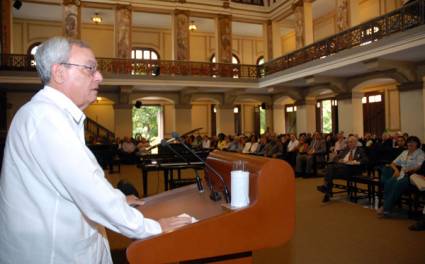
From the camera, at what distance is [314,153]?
9.55 m

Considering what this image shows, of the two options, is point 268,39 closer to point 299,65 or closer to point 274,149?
point 299,65

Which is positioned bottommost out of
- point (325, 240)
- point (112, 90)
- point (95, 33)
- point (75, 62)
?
point (325, 240)

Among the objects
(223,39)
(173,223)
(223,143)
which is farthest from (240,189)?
(223,39)

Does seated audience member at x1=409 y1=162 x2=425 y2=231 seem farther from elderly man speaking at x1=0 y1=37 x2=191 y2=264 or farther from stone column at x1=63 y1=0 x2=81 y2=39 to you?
stone column at x1=63 y1=0 x2=81 y2=39

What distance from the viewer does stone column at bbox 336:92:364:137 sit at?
527 inches

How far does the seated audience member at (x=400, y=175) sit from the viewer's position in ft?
16.8

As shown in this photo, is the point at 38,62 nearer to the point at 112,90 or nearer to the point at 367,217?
the point at 367,217

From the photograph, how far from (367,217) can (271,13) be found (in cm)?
1511

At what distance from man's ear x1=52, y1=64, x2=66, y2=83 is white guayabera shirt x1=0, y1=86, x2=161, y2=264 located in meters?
0.05

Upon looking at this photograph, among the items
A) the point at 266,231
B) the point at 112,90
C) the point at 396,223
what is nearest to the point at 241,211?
the point at 266,231

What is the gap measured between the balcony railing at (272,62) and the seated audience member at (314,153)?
3.33 m

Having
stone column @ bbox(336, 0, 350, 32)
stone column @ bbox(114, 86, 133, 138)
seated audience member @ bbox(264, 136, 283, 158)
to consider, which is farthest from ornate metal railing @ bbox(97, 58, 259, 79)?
seated audience member @ bbox(264, 136, 283, 158)

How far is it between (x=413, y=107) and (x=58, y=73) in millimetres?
11786

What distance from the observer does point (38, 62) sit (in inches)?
50.4
